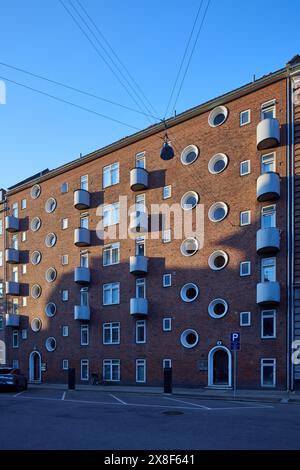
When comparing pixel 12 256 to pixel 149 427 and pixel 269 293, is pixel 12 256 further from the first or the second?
pixel 149 427

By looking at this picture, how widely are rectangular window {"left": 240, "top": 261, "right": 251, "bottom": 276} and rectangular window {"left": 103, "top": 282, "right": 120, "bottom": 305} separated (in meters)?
9.35

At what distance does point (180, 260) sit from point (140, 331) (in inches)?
212

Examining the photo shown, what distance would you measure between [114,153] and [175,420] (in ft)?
Result: 77.3

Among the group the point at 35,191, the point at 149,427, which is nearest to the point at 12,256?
the point at 35,191

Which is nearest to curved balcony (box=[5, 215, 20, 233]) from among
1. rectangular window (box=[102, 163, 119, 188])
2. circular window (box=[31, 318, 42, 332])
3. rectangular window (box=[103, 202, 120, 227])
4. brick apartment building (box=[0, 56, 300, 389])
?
brick apartment building (box=[0, 56, 300, 389])

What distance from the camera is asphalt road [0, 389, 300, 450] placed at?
9.34 metres

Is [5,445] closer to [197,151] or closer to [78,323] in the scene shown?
[197,151]

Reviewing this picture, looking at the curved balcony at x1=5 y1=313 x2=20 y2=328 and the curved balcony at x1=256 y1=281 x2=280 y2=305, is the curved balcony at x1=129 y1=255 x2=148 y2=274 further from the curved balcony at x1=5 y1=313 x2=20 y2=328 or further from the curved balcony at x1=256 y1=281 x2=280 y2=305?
the curved balcony at x1=5 y1=313 x2=20 y2=328

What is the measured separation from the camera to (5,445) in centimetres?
935

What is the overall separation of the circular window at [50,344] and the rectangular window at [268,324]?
17.3m

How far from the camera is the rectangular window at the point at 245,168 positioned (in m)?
26.0

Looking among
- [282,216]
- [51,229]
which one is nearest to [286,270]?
[282,216]

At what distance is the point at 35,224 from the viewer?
3909 centimetres
